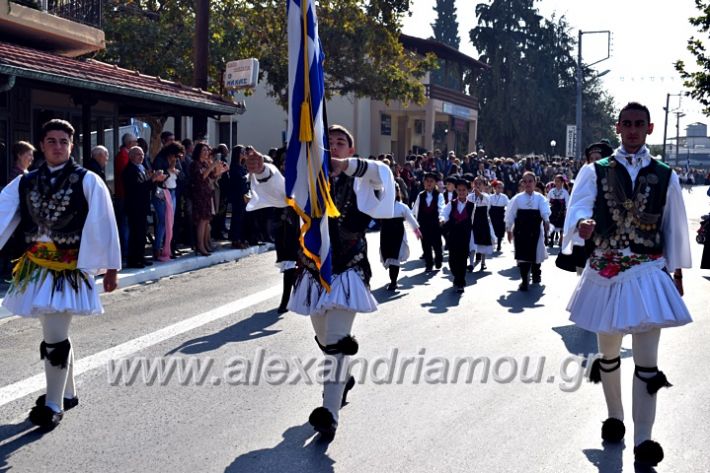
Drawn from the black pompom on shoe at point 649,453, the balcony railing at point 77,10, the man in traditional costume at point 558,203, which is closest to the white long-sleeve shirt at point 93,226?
the black pompom on shoe at point 649,453

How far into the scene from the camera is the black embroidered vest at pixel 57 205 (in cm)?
550

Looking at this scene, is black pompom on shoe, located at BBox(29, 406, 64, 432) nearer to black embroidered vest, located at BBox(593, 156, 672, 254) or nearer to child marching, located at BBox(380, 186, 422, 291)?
black embroidered vest, located at BBox(593, 156, 672, 254)

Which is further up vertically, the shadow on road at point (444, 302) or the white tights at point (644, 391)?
the white tights at point (644, 391)

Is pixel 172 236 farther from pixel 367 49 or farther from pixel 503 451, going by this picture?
pixel 367 49

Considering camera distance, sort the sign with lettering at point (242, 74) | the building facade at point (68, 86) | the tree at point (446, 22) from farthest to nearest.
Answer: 1. the tree at point (446, 22)
2. the sign with lettering at point (242, 74)
3. the building facade at point (68, 86)

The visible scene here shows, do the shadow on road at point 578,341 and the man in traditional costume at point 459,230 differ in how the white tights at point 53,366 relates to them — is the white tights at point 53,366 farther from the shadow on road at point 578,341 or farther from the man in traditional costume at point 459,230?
the man in traditional costume at point 459,230

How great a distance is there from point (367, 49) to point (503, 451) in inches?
933

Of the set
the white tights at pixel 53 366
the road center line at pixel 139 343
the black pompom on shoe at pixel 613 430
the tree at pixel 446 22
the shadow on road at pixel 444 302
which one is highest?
the tree at pixel 446 22

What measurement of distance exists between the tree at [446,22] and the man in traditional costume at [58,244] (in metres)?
81.1

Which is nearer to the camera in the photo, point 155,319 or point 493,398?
point 493,398

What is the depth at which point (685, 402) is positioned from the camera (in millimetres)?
6090

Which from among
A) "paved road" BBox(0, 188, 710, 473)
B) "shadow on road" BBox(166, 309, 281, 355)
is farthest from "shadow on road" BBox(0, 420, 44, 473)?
"shadow on road" BBox(166, 309, 281, 355)

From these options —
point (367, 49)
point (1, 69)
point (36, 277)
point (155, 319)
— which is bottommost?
point (155, 319)

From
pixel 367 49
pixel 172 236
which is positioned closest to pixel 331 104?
pixel 367 49
